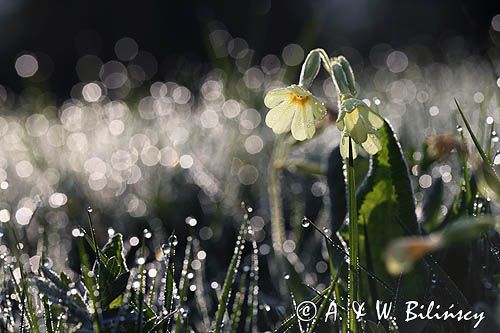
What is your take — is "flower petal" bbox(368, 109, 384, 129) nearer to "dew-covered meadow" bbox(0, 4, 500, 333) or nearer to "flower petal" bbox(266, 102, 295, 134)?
"dew-covered meadow" bbox(0, 4, 500, 333)

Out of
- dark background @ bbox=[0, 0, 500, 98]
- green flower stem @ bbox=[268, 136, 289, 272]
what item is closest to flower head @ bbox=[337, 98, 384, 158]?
green flower stem @ bbox=[268, 136, 289, 272]

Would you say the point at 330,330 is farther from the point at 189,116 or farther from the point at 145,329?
the point at 189,116

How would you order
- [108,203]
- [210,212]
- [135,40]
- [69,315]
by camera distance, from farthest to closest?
[135,40] < [108,203] < [210,212] < [69,315]

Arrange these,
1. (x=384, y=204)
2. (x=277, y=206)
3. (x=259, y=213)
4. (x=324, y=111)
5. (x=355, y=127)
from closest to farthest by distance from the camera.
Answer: (x=355, y=127) < (x=324, y=111) < (x=384, y=204) < (x=277, y=206) < (x=259, y=213)

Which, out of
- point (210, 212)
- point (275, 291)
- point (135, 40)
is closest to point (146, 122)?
point (210, 212)

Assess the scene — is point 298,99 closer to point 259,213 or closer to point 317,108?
point 317,108

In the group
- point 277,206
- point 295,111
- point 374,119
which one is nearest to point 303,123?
point 295,111

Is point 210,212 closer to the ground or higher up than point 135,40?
closer to the ground
